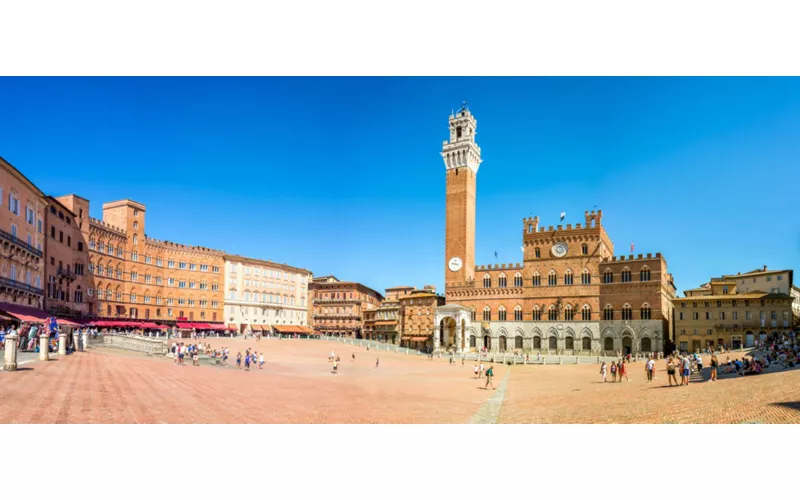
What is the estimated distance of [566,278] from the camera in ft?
202

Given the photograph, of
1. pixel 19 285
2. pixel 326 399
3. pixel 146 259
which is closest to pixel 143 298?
pixel 146 259

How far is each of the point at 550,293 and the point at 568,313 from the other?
9.48 feet

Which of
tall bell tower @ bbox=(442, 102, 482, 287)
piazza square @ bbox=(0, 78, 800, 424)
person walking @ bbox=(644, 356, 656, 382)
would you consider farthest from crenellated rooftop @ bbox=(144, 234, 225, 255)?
person walking @ bbox=(644, 356, 656, 382)

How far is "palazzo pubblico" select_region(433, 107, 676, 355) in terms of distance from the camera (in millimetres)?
57594

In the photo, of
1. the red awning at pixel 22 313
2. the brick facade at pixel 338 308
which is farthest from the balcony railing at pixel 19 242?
the brick facade at pixel 338 308

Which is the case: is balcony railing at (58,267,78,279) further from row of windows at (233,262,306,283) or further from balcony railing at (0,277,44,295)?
row of windows at (233,262,306,283)

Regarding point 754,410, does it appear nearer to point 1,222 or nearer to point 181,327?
point 1,222

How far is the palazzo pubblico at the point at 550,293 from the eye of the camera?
→ 189 ft

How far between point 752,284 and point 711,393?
47598 millimetres

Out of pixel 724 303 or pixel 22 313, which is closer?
pixel 22 313

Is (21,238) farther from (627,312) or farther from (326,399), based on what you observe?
(627,312)

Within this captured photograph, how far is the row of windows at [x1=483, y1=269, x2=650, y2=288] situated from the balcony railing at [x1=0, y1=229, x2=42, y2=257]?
145 feet

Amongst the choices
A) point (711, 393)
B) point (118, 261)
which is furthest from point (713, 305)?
point (118, 261)

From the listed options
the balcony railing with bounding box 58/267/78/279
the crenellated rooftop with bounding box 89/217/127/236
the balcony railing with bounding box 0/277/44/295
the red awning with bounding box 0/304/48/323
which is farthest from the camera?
the crenellated rooftop with bounding box 89/217/127/236
